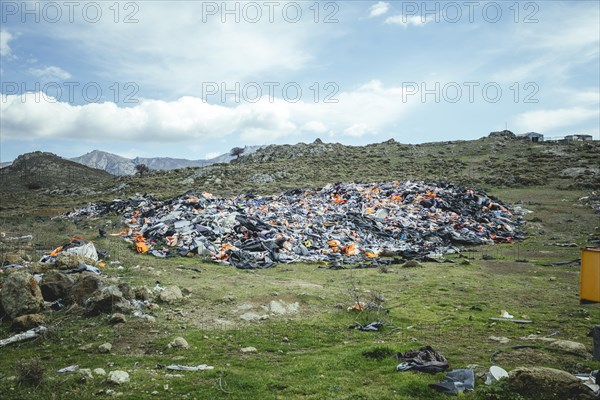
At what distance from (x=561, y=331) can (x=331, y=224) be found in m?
12.0

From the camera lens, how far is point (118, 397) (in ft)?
15.8

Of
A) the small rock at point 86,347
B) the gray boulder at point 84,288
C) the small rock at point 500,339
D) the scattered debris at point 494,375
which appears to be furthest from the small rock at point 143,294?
the small rock at point 500,339

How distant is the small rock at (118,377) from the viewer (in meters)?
5.15

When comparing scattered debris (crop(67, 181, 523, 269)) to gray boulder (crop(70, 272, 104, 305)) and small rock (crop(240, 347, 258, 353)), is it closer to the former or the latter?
gray boulder (crop(70, 272, 104, 305))

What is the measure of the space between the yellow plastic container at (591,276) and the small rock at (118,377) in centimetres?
622

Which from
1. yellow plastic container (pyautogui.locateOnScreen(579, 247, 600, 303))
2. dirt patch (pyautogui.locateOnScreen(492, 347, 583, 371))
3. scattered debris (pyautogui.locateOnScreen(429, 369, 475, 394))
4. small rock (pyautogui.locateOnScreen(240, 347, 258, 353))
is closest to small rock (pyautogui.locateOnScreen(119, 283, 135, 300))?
small rock (pyautogui.locateOnScreen(240, 347, 258, 353))

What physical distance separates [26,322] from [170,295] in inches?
106

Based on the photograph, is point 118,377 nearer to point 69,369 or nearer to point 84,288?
point 69,369

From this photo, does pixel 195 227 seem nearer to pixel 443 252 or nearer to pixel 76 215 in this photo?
pixel 443 252

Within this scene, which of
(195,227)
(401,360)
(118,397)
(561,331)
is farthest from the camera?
(195,227)

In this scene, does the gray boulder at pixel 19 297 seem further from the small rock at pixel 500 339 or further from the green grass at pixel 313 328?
the small rock at pixel 500 339

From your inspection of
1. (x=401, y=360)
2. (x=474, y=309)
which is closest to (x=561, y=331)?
(x=474, y=309)

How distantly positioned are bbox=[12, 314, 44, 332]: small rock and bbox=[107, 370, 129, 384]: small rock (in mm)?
3013

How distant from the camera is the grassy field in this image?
16.9ft
